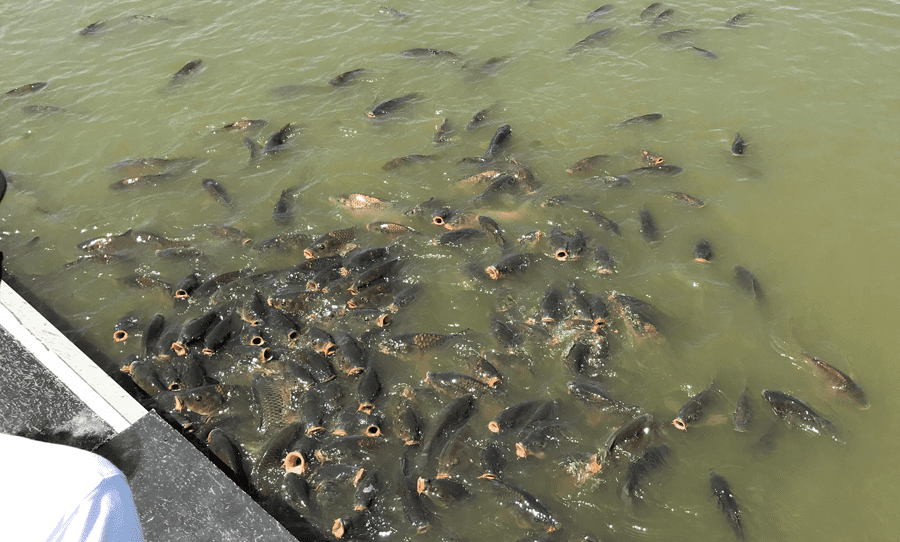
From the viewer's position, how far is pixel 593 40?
10.6 meters

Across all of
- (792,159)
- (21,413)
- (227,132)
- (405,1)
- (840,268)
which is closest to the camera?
(21,413)

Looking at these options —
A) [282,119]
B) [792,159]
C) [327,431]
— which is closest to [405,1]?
[282,119]

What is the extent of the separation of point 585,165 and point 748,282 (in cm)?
264

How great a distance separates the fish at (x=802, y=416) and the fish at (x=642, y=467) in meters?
1.19

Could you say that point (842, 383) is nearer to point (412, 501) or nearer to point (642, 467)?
point (642, 467)

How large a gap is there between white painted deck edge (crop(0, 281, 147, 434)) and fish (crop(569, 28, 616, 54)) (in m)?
8.95

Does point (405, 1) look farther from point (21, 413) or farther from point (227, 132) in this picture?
point (21, 413)

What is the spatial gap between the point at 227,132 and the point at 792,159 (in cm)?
840

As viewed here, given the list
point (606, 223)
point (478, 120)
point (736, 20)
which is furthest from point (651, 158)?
point (736, 20)

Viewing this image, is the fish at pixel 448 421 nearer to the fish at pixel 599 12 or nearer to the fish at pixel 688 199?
the fish at pixel 688 199

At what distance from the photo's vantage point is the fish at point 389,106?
9.32 meters

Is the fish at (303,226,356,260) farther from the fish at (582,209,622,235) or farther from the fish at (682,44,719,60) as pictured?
the fish at (682,44,719,60)

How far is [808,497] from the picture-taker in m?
4.97

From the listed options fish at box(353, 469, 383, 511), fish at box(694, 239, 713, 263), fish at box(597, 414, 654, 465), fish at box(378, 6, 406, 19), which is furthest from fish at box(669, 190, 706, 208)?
fish at box(378, 6, 406, 19)
